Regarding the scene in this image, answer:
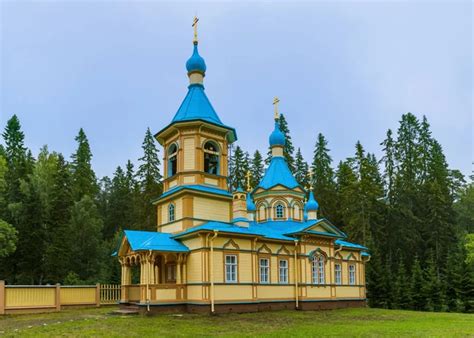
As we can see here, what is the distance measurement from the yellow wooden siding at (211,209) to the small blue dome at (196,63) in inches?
282

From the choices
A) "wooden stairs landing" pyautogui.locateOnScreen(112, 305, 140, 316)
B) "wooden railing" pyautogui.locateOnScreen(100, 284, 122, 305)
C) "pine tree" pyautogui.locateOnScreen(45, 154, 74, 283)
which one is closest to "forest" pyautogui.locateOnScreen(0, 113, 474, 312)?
"pine tree" pyautogui.locateOnScreen(45, 154, 74, 283)

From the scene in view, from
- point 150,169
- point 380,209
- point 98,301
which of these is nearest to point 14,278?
point 98,301

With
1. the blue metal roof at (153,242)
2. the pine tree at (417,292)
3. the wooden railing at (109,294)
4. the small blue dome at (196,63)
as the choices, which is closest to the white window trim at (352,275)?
the pine tree at (417,292)

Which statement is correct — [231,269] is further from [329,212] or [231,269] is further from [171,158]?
[329,212]

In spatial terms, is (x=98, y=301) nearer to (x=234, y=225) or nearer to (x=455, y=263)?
(x=234, y=225)

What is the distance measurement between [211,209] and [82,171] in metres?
28.5

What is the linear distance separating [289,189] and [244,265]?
7.47 m

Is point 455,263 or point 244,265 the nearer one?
point 244,265

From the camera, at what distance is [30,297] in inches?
796

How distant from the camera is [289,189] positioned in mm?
26641

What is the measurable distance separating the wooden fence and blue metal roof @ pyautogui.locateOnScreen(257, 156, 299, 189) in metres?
10.3

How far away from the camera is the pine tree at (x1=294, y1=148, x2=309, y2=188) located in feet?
147

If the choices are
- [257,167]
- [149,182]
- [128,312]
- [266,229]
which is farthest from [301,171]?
[128,312]

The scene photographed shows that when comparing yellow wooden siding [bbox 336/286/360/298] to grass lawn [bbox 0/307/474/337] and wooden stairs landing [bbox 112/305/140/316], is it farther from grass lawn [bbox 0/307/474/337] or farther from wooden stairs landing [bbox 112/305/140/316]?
wooden stairs landing [bbox 112/305/140/316]
